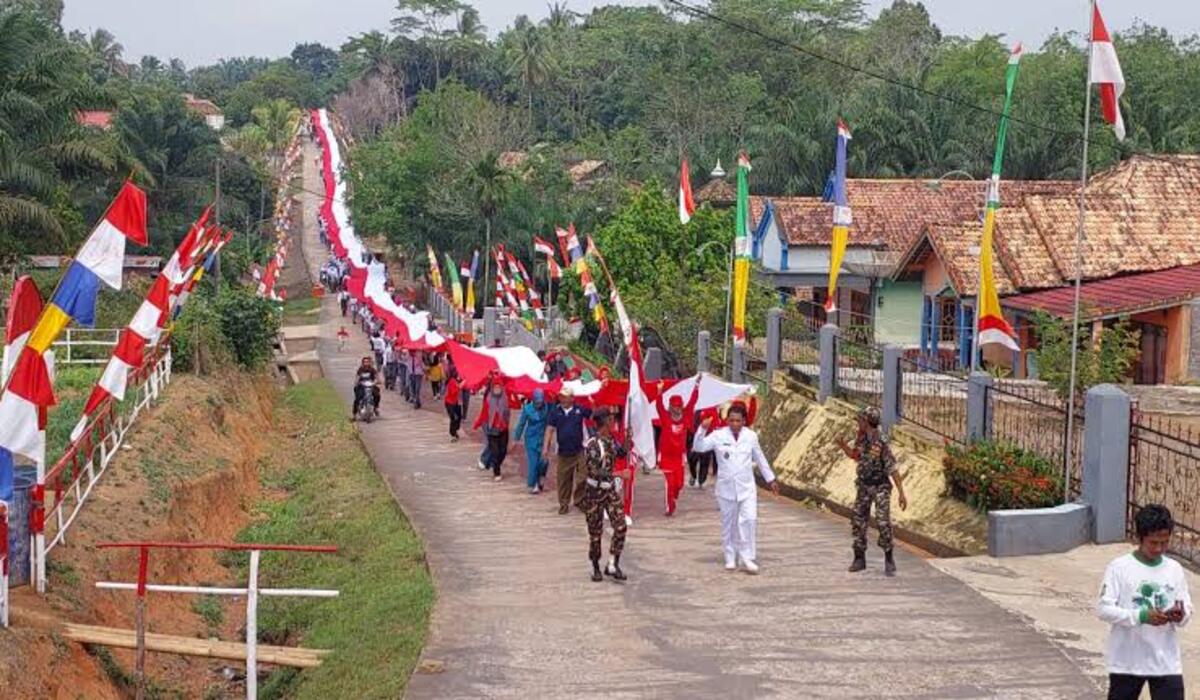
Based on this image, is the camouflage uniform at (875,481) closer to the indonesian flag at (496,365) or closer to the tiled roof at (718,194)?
the indonesian flag at (496,365)

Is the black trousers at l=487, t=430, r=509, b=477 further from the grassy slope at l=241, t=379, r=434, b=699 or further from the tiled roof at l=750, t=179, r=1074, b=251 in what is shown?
the tiled roof at l=750, t=179, r=1074, b=251

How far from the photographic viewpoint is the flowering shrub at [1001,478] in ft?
49.8

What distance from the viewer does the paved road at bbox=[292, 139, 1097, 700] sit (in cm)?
1046

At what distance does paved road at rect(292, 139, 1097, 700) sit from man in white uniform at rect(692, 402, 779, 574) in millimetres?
285

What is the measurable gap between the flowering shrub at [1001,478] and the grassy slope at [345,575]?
5.43 meters

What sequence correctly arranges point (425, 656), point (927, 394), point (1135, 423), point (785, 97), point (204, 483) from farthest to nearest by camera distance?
point (785, 97) < point (204, 483) < point (927, 394) < point (1135, 423) < point (425, 656)

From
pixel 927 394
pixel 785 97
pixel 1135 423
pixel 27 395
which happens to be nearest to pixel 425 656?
pixel 27 395

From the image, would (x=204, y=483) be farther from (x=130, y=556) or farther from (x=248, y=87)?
(x=248, y=87)

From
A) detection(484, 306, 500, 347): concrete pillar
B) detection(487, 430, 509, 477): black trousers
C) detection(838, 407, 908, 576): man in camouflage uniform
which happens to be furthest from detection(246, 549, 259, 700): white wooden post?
detection(484, 306, 500, 347): concrete pillar

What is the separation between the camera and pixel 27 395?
12312mm

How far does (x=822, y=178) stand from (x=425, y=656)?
153ft

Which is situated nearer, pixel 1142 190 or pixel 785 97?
pixel 1142 190

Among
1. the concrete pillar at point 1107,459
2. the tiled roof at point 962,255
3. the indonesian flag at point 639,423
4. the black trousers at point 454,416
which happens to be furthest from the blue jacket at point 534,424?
the tiled roof at point 962,255

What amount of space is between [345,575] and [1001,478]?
6.50 m
